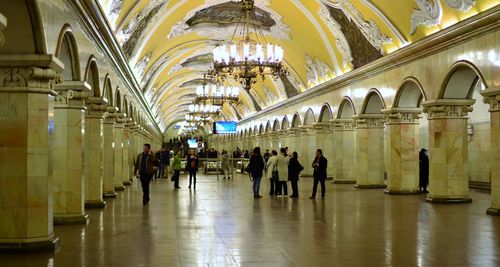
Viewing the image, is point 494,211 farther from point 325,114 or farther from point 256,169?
point 325,114

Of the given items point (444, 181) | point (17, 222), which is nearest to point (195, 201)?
point (444, 181)

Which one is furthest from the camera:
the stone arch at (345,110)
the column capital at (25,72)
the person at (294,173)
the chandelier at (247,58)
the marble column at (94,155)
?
the stone arch at (345,110)

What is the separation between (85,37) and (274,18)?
1373 cm

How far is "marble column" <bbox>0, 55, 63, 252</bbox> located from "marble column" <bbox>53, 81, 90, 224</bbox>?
2728mm

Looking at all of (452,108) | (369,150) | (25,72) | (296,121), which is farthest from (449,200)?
(296,121)

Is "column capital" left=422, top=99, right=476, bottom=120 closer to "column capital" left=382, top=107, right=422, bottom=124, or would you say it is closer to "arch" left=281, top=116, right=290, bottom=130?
"column capital" left=382, top=107, right=422, bottom=124

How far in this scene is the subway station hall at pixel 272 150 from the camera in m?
7.87

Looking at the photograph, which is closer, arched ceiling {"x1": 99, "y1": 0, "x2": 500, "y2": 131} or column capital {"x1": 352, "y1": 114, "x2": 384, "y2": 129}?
arched ceiling {"x1": 99, "y1": 0, "x2": 500, "y2": 131}

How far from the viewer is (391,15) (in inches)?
698

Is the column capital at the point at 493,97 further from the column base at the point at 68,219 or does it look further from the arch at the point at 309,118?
the arch at the point at 309,118

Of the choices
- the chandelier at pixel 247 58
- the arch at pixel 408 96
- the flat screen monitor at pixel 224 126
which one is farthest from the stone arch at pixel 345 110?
the flat screen monitor at pixel 224 126

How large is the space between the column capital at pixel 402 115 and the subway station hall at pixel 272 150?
0.15 feet

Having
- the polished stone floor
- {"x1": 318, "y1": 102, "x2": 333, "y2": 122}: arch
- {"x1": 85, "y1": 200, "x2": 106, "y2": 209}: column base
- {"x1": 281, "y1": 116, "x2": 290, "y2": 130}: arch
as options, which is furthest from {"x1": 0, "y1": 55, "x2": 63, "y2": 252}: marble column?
{"x1": 281, "y1": 116, "x2": 290, "y2": 130}: arch

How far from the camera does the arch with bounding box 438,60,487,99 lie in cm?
1486
